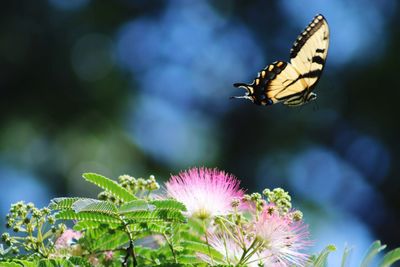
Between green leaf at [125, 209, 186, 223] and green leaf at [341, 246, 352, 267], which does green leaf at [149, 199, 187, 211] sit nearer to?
green leaf at [125, 209, 186, 223]

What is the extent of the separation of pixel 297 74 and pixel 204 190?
205cm

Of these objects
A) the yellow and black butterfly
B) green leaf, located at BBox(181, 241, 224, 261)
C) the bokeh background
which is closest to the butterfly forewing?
the yellow and black butterfly

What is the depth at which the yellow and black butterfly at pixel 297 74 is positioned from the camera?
4.28 meters

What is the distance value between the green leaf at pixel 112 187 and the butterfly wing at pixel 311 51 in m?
1.98

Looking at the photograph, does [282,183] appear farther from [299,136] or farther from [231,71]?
[231,71]

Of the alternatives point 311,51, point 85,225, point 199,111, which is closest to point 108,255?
point 85,225

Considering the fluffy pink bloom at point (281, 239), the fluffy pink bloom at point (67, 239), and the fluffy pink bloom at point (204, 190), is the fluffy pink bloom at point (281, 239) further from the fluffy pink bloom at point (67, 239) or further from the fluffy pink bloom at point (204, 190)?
the fluffy pink bloom at point (67, 239)

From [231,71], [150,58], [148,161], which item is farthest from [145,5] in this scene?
[148,161]

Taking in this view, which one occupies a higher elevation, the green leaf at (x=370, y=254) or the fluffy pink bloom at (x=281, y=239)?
the fluffy pink bloom at (x=281, y=239)

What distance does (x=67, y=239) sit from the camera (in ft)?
9.14

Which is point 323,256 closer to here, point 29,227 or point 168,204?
point 168,204

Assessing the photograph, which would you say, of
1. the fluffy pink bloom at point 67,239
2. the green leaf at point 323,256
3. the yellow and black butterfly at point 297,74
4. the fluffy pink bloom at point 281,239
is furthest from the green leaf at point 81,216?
the yellow and black butterfly at point 297,74

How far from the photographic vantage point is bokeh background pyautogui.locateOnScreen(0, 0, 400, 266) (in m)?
13.5

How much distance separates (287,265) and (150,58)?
1463 centimetres
